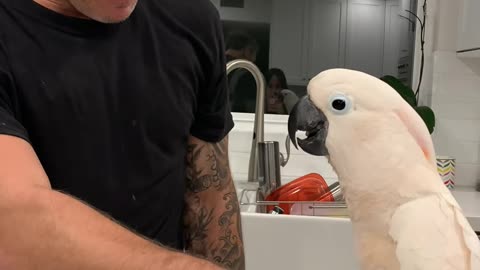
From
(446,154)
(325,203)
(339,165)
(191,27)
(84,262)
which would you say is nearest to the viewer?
(84,262)

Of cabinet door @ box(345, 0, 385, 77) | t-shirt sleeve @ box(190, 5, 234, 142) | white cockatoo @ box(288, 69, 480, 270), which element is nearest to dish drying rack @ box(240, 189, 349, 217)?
t-shirt sleeve @ box(190, 5, 234, 142)

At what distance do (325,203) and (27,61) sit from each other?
865 millimetres

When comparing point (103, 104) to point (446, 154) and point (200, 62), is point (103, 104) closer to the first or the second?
point (200, 62)

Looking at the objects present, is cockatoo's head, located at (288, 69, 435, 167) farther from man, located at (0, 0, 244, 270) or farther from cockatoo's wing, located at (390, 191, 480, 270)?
man, located at (0, 0, 244, 270)

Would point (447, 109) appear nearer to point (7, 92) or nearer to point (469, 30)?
point (469, 30)

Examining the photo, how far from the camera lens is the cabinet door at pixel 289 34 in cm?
231

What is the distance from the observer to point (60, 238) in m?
0.54

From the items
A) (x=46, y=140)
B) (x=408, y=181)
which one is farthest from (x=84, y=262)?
(x=408, y=181)

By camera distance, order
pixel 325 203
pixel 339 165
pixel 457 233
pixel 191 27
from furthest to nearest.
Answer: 1. pixel 325 203
2. pixel 191 27
3. pixel 339 165
4. pixel 457 233

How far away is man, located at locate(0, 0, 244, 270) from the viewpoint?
22.0 inches

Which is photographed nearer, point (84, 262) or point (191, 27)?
point (84, 262)

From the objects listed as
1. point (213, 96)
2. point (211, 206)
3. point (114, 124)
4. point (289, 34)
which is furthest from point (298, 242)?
point (289, 34)

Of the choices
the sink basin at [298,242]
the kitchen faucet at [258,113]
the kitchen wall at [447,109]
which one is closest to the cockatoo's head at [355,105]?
the sink basin at [298,242]

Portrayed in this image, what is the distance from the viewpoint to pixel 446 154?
1994mm
